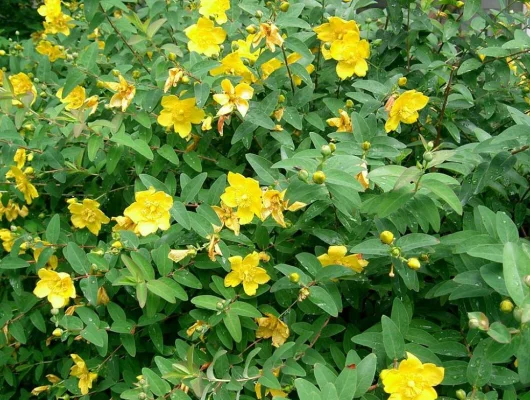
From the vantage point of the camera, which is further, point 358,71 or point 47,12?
point 47,12

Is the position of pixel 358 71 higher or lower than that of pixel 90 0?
lower

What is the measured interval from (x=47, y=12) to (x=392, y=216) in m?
1.80

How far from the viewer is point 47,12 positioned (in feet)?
7.90

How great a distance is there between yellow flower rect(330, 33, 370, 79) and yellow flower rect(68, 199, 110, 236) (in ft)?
2.59

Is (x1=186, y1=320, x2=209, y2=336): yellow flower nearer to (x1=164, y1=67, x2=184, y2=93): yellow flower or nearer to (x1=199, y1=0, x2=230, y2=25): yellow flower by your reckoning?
(x1=164, y1=67, x2=184, y2=93): yellow flower

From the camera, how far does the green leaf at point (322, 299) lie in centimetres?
130

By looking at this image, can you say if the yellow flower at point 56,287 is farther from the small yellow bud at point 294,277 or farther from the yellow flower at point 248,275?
the small yellow bud at point 294,277

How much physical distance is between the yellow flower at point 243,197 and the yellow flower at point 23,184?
0.75 m

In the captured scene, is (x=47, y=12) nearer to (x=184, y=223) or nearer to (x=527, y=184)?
(x=184, y=223)

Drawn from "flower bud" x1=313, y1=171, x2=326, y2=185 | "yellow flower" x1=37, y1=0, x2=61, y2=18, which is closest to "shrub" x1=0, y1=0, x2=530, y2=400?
"flower bud" x1=313, y1=171, x2=326, y2=185

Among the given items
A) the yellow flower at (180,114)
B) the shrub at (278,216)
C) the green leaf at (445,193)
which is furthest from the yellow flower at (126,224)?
the green leaf at (445,193)

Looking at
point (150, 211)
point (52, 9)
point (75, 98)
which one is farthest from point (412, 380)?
point (52, 9)

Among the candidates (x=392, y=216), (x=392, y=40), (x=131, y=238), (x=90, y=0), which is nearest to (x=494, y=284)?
(x=392, y=216)

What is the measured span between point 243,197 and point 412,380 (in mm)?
540
